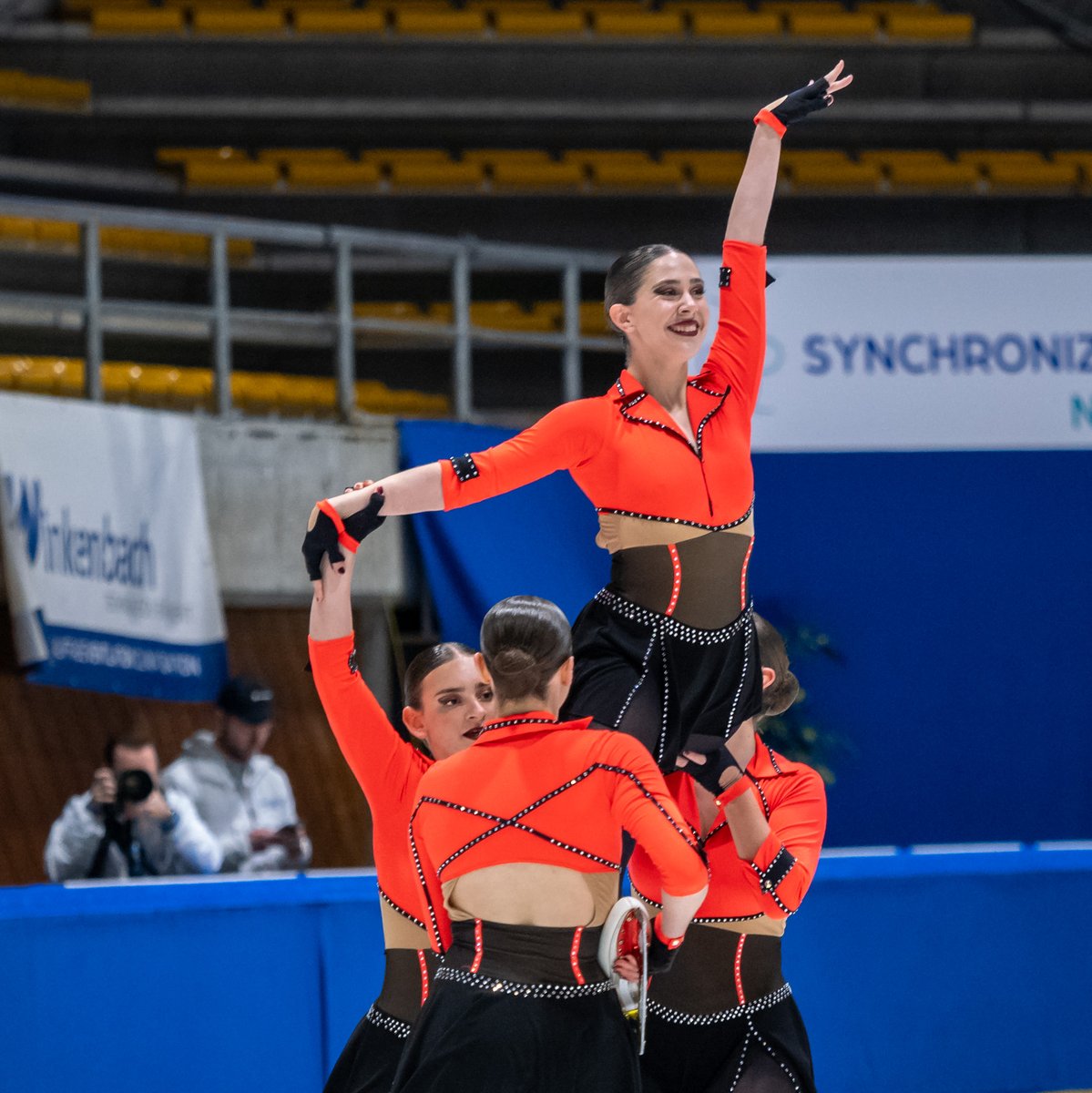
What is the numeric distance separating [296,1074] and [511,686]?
1825 millimetres

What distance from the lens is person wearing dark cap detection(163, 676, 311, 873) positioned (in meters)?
5.88

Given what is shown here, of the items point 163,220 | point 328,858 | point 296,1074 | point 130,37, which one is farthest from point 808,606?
point 130,37

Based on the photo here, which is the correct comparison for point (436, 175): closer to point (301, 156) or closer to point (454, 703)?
point (301, 156)

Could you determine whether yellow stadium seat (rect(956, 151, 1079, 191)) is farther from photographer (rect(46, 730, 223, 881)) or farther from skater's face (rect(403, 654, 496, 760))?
skater's face (rect(403, 654, 496, 760))

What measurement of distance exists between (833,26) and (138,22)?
17.8 ft

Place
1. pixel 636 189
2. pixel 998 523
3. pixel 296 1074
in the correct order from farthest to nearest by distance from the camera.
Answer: pixel 636 189
pixel 998 523
pixel 296 1074

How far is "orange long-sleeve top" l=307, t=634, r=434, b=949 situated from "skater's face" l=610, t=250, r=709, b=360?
72cm

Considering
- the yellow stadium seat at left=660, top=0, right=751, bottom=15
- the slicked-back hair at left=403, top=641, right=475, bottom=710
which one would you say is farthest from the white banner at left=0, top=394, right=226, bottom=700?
the yellow stadium seat at left=660, top=0, right=751, bottom=15

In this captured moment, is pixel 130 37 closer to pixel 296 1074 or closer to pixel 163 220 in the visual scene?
pixel 163 220

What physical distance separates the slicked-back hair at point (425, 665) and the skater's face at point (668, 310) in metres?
0.65

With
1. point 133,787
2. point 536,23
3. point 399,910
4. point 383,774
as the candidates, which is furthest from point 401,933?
point 536,23

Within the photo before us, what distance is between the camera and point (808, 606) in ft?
26.5

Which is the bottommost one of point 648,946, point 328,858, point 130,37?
point 328,858

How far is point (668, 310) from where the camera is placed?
2631 millimetres
